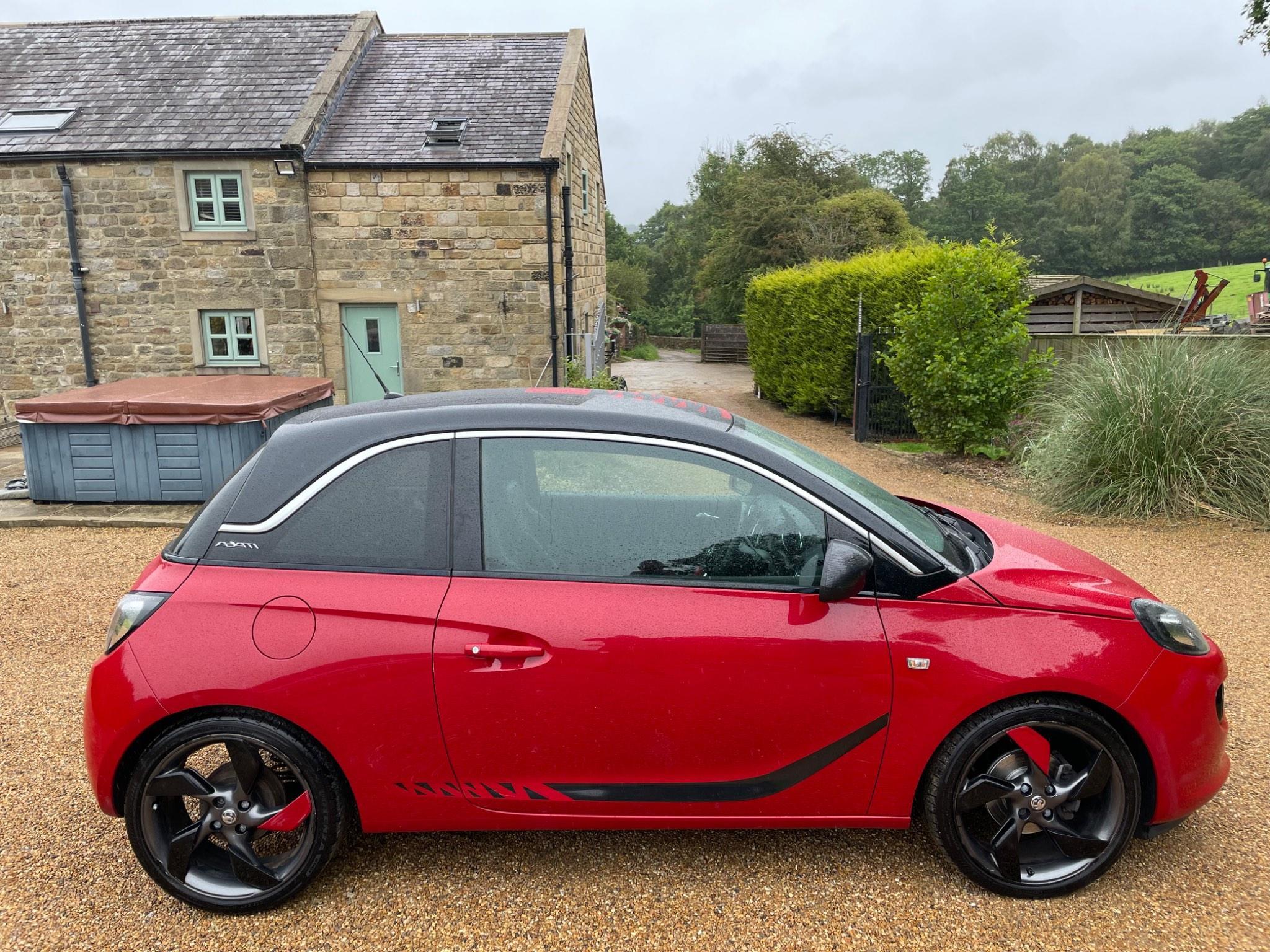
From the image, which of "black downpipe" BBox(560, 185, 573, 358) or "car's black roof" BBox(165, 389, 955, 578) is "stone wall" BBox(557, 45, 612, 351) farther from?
"car's black roof" BBox(165, 389, 955, 578)

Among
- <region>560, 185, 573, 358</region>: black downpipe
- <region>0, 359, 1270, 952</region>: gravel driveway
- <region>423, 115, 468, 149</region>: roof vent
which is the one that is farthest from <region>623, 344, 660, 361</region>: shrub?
<region>0, 359, 1270, 952</region>: gravel driveway

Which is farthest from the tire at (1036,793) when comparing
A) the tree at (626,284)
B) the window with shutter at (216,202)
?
the tree at (626,284)

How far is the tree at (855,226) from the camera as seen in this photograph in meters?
27.0

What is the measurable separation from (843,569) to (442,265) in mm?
13084

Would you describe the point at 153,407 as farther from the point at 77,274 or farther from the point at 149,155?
the point at 77,274

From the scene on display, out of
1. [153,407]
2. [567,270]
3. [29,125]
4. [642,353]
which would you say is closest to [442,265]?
[567,270]

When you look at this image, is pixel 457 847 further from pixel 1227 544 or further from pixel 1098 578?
pixel 1227 544

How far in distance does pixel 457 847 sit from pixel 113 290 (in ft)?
48.7

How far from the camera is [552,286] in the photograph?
47.4ft

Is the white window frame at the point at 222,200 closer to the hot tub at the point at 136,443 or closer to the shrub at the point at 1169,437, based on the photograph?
the hot tub at the point at 136,443

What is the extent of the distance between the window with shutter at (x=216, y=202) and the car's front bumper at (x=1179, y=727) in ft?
49.4

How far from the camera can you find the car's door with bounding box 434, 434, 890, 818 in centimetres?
273

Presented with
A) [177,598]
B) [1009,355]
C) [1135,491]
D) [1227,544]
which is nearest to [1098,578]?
[177,598]

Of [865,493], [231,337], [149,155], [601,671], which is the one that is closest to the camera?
[601,671]
